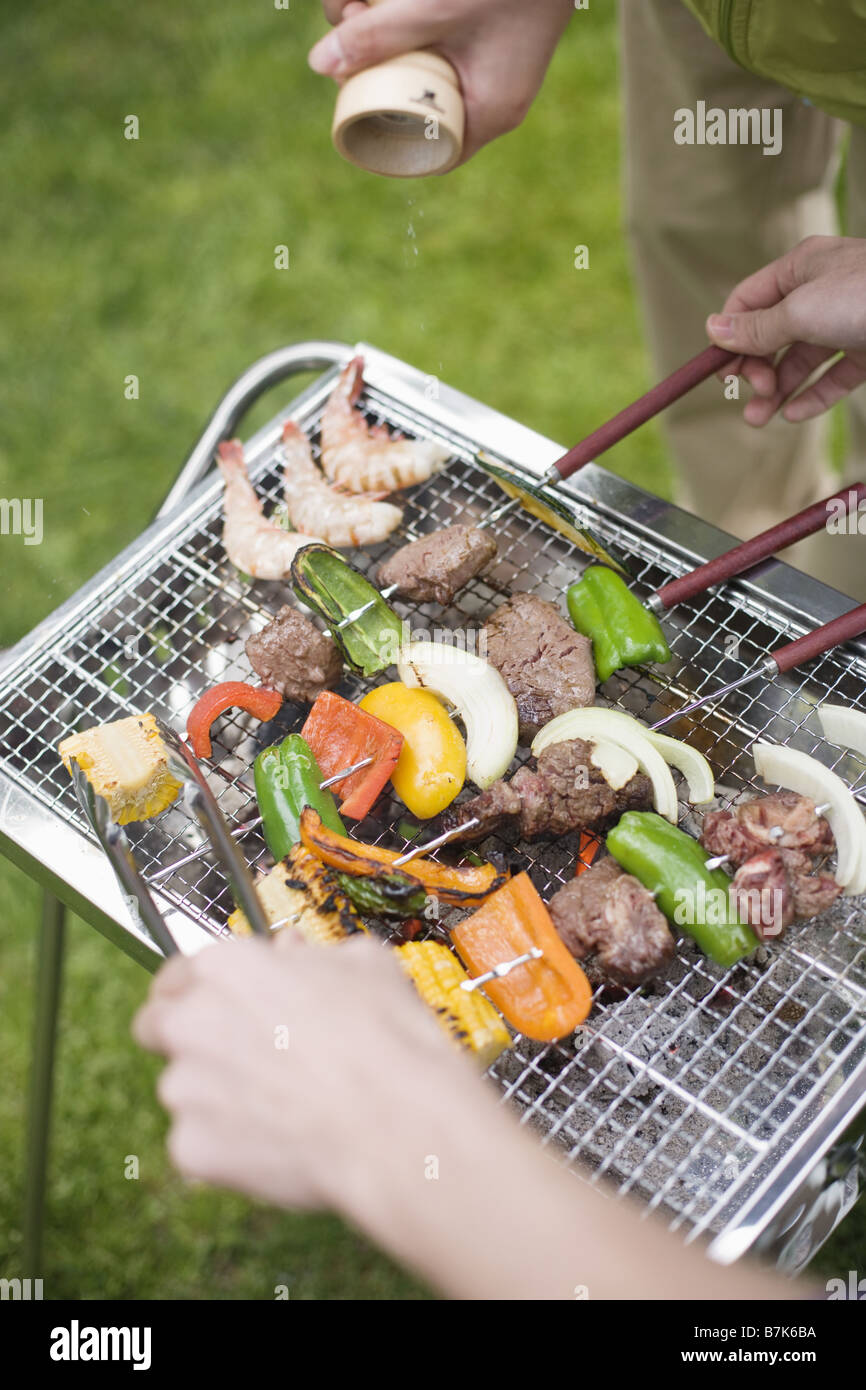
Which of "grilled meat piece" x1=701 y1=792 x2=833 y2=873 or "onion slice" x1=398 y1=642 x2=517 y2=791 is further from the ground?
"onion slice" x1=398 y1=642 x2=517 y2=791

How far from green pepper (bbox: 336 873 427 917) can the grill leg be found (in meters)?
0.96

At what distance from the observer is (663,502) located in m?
3.12

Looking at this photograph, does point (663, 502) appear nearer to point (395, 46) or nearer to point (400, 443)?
point (400, 443)

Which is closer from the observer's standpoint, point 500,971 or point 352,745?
point 500,971

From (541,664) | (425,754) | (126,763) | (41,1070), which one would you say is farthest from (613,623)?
(41,1070)

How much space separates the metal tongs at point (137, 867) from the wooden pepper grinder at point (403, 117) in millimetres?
1591

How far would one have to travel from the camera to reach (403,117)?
286 centimetres

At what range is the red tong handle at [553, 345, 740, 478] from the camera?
9.68 feet

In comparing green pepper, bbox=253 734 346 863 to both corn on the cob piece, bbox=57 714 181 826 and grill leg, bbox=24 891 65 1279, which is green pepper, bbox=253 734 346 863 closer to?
corn on the cob piece, bbox=57 714 181 826

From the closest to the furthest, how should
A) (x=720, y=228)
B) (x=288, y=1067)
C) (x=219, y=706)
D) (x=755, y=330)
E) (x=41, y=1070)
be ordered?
(x=288, y=1067), (x=219, y=706), (x=755, y=330), (x=41, y=1070), (x=720, y=228)

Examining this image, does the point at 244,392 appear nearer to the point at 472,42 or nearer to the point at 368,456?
the point at 368,456

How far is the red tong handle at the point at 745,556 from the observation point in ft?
9.27

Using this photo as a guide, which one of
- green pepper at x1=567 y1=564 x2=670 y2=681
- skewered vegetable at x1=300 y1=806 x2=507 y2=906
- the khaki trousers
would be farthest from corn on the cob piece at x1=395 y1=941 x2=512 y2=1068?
the khaki trousers

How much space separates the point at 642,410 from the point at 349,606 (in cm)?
93
